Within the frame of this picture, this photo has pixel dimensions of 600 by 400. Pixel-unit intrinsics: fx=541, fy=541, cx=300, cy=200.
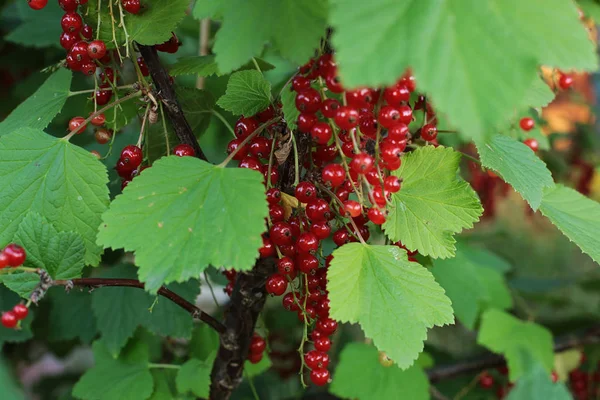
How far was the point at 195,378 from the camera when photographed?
2.96ft

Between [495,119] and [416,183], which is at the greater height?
[495,119]

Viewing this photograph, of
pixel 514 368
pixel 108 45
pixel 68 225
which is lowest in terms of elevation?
pixel 514 368

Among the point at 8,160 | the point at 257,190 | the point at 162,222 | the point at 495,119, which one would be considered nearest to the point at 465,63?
the point at 495,119

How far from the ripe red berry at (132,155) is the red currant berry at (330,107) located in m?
0.28

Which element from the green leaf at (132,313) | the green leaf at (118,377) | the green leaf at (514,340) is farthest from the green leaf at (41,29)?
the green leaf at (514,340)

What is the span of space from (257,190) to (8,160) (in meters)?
0.35

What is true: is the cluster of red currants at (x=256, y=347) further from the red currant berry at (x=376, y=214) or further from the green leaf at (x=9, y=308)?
the green leaf at (x=9, y=308)

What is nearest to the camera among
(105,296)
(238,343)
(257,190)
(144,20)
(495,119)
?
(495,119)

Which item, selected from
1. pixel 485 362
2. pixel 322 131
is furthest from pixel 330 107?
pixel 485 362

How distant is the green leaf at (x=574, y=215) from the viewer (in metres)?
0.82

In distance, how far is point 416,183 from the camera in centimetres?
77

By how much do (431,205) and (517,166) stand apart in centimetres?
15

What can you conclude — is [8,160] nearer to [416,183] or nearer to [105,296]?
[105,296]

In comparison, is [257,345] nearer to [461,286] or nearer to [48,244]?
[48,244]
